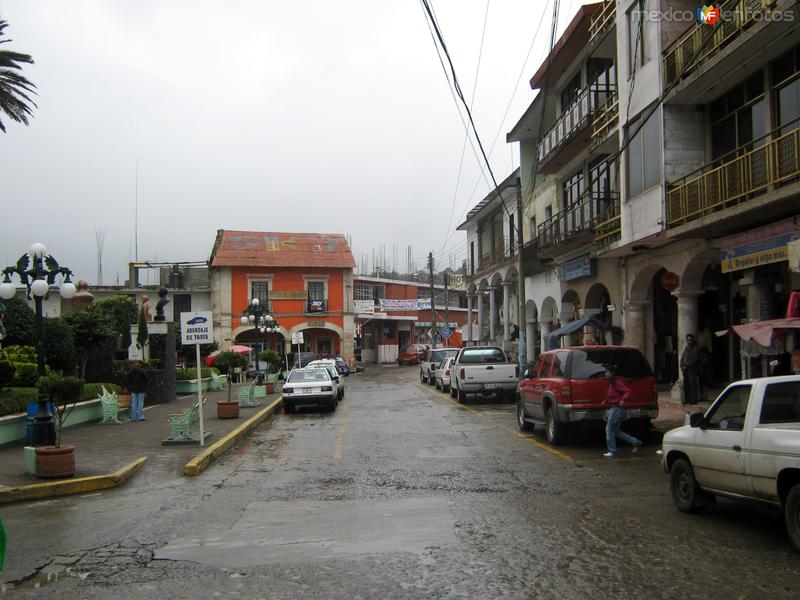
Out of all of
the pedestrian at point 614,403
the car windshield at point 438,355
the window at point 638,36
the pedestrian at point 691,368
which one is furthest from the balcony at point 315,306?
the pedestrian at point 614,403

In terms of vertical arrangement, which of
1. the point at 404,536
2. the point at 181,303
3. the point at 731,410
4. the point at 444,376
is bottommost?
the point at 404,536

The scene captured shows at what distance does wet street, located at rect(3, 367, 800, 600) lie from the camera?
5.77 m

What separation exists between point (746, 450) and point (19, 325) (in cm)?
1900

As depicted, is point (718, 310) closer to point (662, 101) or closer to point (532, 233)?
point (662, 101)

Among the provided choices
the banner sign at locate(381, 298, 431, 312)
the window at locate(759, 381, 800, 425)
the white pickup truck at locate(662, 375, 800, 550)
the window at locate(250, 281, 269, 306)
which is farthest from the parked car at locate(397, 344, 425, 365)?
the window at locate(759, 381, 800, 425)

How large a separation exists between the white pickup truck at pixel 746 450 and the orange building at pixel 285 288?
48.9 m

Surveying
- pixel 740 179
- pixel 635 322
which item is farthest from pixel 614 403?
pixel 635 322

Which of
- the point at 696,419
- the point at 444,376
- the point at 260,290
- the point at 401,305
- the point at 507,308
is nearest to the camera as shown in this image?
the point at 696,419

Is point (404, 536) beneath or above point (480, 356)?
beneath

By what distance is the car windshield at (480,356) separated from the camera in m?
25.7

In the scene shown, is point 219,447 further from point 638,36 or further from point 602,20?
point 602,20

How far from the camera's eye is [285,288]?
57062mm

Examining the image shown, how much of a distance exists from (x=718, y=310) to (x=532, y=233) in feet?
48.9

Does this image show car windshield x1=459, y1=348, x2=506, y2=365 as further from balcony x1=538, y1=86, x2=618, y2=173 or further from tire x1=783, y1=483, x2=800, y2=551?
tire x1=783, y1=483, x2=800, y2=551
